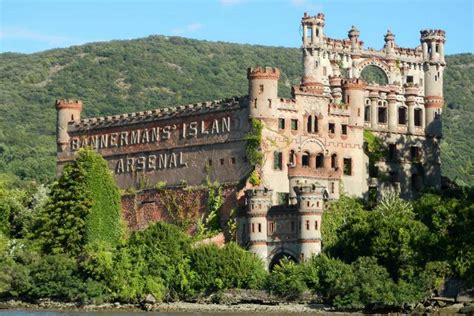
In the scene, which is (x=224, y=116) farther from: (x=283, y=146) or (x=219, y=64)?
(x=219, y=64)

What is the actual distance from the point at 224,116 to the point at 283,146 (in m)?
4.80

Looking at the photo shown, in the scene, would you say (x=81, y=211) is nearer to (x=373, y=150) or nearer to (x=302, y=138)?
(x=302, y=138)

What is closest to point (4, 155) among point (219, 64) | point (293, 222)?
point (219, 64)

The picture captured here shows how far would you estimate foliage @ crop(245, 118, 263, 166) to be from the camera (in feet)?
351

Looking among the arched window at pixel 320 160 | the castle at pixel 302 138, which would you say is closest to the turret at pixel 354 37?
the castle at pixel 302 138

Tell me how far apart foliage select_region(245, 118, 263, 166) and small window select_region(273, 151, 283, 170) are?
1.22 metres

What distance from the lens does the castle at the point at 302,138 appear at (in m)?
104

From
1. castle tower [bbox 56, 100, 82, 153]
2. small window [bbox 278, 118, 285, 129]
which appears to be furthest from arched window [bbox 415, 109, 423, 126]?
castle tower [bbox 56, 100, 82, 153]

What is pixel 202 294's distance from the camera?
328ft

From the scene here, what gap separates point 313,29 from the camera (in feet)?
392

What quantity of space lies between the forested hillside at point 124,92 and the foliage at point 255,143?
5310cm

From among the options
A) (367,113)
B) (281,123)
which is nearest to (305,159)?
(281,123)

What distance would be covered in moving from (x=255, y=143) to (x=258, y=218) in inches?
243

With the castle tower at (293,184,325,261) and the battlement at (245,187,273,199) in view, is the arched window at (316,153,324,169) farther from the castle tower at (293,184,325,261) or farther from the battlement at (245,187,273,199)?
the castle tower at (293,184,325,261)
